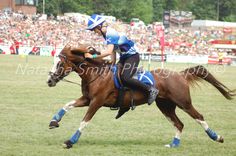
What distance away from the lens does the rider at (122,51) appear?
421 inches

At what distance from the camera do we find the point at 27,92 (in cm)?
2033

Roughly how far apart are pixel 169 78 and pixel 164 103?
25.6 inches

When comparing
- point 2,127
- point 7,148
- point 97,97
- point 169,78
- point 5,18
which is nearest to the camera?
point 7,148

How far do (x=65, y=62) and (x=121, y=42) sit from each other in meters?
1.19

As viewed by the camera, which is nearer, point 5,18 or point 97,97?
point 97,97

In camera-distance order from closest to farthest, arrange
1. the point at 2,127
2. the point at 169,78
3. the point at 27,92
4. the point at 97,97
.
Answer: the point at 97,97 → the point at 169,78 → the point at 2,127 → the point at 27,92

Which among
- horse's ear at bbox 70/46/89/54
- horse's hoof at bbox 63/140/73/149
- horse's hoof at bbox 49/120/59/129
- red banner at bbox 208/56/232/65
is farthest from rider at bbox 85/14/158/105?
red banner at bbox 208/56/232/65

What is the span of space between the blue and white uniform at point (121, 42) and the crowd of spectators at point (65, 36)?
37592 millimetres

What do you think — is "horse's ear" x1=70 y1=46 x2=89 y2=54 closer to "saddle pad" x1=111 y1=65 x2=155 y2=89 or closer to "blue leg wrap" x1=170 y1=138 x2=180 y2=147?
"saddle pad" x1=111 y1=65 x2=155 y2=89

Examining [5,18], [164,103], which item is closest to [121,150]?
[164,103]

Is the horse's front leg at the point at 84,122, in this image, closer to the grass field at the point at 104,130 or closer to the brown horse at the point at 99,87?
the brown horse at the point at 99,87

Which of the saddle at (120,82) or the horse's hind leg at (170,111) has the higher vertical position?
the saddle at (120,82)

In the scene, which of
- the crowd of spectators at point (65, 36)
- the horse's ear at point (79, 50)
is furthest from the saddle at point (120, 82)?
the crowd of spectators at point (65, 36)

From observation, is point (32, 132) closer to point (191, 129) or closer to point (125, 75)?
point (125, 75)
